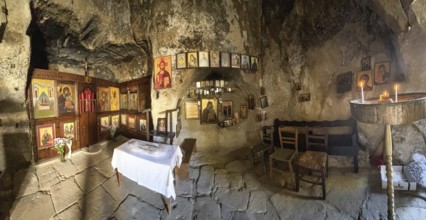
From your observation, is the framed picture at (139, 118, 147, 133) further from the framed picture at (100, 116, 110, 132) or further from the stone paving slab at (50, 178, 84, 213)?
the stone paving slab at (50, 178, 84, 213)

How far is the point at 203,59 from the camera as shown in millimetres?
5254

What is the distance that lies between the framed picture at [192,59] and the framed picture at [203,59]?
0.27ft

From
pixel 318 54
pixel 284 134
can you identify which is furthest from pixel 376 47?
pixel 284 134

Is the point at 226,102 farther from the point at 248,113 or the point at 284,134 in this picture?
the point at 284,134

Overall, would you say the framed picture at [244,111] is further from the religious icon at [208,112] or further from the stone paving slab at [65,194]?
the stone paving slab at [65,194]

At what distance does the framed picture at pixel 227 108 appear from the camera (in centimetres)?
672

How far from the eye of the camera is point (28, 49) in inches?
161

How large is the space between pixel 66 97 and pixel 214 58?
4.47m

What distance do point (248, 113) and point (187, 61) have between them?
2895mm

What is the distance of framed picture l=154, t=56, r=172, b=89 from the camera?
5359 millimetres

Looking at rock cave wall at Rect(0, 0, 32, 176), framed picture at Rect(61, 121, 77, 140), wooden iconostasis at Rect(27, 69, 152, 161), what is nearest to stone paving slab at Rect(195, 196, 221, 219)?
wooden iconostasis at Rect(27, 69, 152, 161)

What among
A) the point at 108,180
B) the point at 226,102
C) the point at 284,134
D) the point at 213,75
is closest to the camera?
the point at 108,180

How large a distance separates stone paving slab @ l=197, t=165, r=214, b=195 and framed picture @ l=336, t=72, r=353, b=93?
12.8ft

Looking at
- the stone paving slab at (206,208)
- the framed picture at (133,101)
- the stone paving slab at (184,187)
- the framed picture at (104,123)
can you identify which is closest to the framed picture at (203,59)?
the stone paving slab at (184,187)
